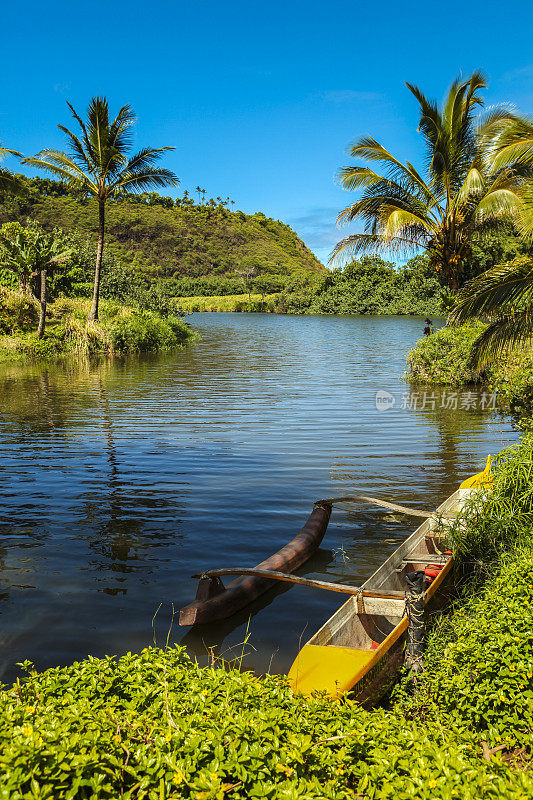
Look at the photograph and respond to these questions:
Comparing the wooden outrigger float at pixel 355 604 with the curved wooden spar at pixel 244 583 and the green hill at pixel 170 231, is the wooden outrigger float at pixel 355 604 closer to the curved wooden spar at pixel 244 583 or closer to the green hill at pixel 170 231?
the curved wooden spar at pixel 244 583

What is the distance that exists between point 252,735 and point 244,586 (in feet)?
11.6

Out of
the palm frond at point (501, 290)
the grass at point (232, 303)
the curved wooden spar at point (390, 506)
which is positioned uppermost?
the grass at point (232, 303)

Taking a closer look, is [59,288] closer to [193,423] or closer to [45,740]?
[193,423]

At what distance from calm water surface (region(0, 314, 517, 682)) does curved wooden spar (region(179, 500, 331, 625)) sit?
0.16 meters

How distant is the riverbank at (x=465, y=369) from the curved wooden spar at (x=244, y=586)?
9.61 m

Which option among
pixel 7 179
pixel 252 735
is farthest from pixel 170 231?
pixel 252 735

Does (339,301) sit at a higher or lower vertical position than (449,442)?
higher

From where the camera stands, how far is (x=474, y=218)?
16.9m

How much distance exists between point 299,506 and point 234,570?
3637mm

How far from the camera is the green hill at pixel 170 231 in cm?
10950

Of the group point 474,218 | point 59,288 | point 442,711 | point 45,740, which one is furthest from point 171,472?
point 59,288

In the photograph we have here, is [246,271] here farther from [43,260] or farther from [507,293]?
[507,293]

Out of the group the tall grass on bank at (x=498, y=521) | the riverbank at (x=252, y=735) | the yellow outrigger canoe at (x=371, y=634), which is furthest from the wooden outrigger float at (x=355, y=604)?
the riverbank at (x=252, y=735)

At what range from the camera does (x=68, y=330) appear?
3067 cm
